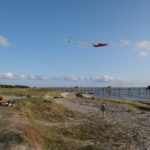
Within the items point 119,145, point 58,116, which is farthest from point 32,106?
point 119,145

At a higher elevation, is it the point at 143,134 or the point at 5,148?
the point at 5,148

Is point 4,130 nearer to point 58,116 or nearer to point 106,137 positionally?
point 106,137

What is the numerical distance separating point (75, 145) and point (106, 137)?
3.41m

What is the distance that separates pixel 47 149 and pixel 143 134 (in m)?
9.11

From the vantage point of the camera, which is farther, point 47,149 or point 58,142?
point 58,142

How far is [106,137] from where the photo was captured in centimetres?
1135

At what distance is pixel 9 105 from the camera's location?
19234 millimetres

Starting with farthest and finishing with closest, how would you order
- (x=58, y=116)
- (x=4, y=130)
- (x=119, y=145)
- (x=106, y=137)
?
1. (x=58, y=116)
2. (x=106, y=137)
3. (x=119, y=145)
4. (x=4, y=130)

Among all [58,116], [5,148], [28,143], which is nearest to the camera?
[5,148]

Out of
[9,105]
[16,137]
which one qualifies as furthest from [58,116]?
[16,137]

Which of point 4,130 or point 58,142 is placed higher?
point 4,130

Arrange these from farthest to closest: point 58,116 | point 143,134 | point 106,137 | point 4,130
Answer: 1. point 58,116
2. point 143,134
3. point 106,137
4. point 4,130

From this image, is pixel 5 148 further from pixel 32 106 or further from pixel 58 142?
pixel 32 106

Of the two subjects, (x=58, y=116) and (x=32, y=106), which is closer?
(x=58, y=116)
